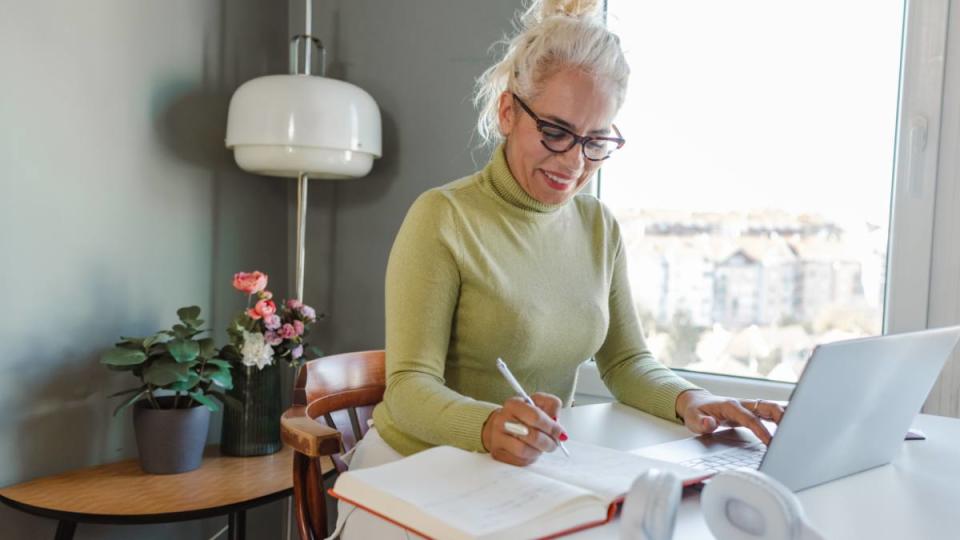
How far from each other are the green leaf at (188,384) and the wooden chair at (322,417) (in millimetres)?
474

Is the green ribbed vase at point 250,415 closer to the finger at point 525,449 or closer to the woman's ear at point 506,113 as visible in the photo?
the woman's ear at point 506,113

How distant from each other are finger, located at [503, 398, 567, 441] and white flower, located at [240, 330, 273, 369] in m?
1.22

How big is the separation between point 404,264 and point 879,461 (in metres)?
0.69

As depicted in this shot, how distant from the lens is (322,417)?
1.46 meters

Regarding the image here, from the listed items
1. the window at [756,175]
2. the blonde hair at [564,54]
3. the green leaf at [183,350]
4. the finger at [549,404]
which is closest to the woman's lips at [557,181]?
the blonde hair at [564,54]

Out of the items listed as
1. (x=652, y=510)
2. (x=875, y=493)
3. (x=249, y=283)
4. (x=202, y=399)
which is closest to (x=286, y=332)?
(x=249, y=283)

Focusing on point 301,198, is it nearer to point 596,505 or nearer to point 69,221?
point 69,221

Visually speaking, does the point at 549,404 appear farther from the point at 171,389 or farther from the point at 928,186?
the point at 928,186

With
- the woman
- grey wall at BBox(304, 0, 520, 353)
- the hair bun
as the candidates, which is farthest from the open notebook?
grey wall at BBox(304, 0, 520, 353)

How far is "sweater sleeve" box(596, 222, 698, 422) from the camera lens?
1275mm

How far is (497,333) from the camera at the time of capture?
128cm

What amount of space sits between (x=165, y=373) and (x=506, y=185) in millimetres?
910

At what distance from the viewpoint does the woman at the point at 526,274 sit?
117 cm

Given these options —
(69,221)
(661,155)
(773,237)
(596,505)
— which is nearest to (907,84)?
(773,237)
